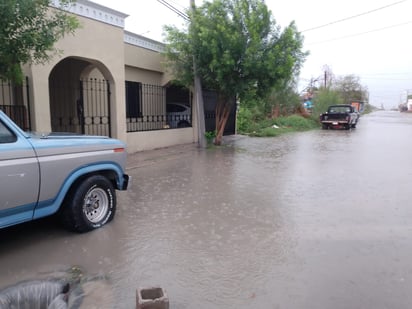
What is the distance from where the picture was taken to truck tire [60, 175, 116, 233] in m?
4.55


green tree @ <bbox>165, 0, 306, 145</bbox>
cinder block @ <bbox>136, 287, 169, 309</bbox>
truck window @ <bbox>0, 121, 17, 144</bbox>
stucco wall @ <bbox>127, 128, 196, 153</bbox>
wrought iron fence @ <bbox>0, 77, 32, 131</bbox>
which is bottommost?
cinder block @ <bbox>136, 287, 169, 309</bbox>

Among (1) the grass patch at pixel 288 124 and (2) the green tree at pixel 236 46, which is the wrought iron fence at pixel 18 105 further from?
(1) the grass patch at pixel 288 124

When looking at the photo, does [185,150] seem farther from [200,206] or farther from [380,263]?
[380,263]

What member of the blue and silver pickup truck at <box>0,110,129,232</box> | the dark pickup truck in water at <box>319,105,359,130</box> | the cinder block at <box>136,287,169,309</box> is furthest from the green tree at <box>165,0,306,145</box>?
the dark pickup truck in water at <box>319,105,359,130</box>

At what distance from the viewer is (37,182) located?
397 cm

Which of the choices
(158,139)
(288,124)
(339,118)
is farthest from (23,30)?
(339,118)

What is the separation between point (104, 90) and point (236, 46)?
4948 millimetres

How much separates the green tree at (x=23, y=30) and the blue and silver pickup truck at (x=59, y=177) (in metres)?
1.91

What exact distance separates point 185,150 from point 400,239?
9.51m

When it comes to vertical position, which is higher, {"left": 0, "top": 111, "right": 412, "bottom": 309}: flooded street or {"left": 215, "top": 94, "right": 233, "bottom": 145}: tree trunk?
{"left": 215, "top": 94, "right": 233, "bottom": 145}: tree trunk

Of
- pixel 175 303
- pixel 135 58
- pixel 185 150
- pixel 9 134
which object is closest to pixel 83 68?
pixel 135 58

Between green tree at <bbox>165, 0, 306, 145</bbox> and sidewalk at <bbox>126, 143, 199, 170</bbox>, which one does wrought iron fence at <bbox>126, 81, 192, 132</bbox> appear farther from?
green tree at <bbox>165, 0, 306, 145</bbox>

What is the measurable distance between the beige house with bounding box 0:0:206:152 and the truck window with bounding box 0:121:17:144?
512cm

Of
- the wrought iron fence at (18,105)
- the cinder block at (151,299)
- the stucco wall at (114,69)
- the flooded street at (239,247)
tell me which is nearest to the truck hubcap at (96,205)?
the flooded street at (239,247)
